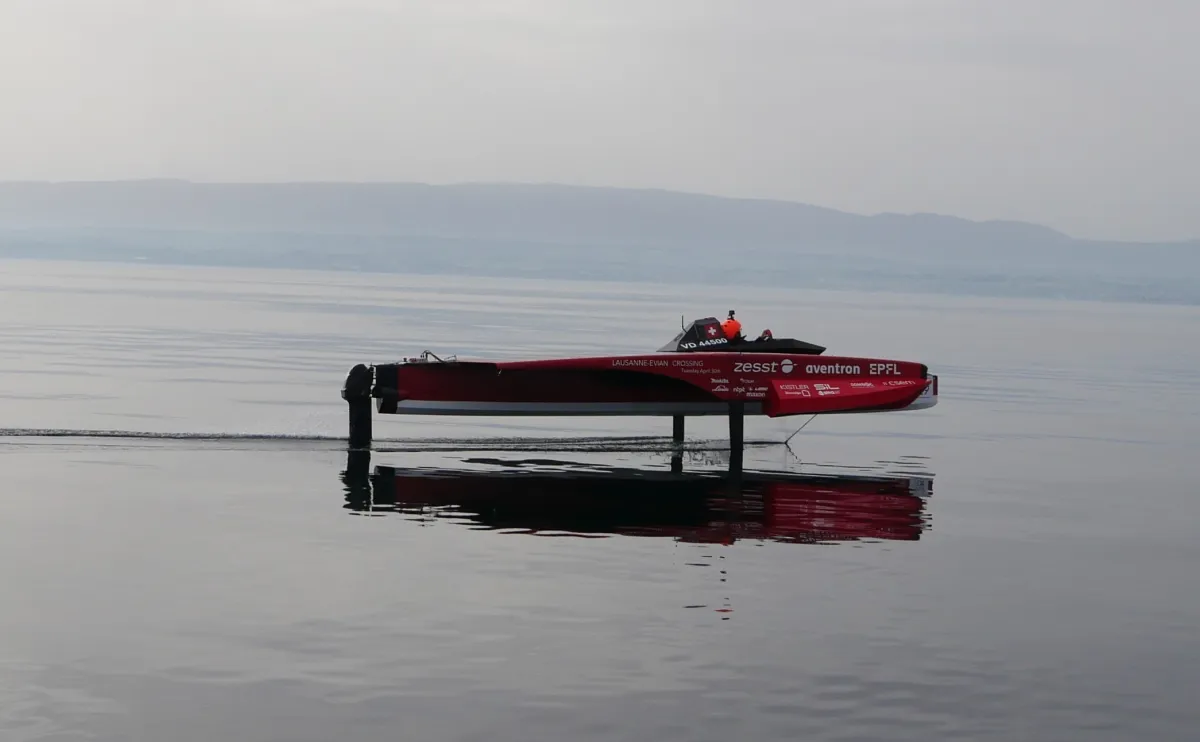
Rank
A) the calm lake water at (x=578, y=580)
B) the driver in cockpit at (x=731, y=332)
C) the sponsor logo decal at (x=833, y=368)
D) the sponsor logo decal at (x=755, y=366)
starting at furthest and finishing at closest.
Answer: the driver in cockpit at (x=731, y=332) → the sponsor logo decal at (x=833, y=368) → the sponsor logo decal at (x=755, y=366) → the calm lake water at (x=578, y=580)

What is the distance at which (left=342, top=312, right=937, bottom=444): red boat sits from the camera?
84.9ft

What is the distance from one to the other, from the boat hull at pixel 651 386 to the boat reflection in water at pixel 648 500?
3.98 ft

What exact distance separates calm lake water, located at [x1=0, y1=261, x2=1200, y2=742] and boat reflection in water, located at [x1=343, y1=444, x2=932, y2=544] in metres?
0.09

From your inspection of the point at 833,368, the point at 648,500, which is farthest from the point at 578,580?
the point at 833,368

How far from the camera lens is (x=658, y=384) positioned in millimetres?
26969

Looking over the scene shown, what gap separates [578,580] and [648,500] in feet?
18.6

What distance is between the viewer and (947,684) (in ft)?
40.5

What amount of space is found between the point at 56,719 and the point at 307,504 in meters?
9.50

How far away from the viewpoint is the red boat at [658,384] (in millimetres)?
25875

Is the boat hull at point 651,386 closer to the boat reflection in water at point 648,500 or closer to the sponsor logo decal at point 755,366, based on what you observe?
the sponsor logo decal at point 755,366

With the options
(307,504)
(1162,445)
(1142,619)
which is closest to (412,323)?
(1162,445)

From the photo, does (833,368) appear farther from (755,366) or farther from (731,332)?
(731,332)

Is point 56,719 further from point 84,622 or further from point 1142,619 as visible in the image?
point 1142,619

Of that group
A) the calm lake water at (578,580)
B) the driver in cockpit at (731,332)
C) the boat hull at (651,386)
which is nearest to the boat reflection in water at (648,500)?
the calm lake water at (578,580)
